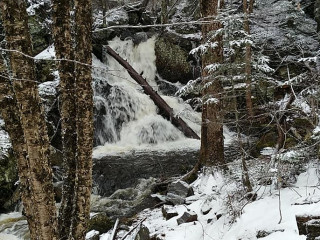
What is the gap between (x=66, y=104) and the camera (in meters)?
3.63

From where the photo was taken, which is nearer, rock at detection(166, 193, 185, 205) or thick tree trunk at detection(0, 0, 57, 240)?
thick tree trunk at detection(0, 0, 57, 240)

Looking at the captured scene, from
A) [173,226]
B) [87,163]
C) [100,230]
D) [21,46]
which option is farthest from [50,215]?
[100,230]

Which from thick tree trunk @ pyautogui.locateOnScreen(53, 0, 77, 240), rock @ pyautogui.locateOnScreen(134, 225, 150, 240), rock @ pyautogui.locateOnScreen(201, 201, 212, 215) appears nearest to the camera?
thick tree trunk @ pyautogui.locateOnScreen(53, 0, 77, 240)

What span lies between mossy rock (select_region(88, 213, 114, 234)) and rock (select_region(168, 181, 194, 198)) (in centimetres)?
130

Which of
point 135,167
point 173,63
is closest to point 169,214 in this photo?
point 135,167

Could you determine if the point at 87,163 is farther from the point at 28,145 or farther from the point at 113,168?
the point at 113,168

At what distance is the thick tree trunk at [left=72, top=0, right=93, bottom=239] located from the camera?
10.3ft

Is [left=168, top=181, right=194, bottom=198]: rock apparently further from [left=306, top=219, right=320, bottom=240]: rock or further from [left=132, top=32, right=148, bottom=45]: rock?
[left=132, top=32, right=148, bottom=45]: rock

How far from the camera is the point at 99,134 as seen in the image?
39.5 feet

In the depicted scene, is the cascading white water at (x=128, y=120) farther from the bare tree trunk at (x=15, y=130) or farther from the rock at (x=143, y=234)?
the bare tree trunk at (x=15, y=130)

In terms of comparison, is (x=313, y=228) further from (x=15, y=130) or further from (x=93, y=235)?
(x=93, y=235)

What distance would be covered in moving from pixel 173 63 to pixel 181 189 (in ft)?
31.6

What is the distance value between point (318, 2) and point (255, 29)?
120 inches

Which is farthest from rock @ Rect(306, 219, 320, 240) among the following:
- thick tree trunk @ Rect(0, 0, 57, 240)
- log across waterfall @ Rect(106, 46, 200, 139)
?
log across waterfall @ Rect(106, 46, 200, 139)
